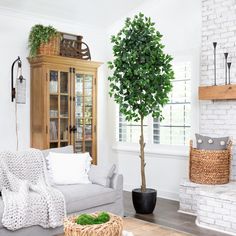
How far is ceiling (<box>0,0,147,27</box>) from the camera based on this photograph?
528 cm

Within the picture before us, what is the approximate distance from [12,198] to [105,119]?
3.26 m

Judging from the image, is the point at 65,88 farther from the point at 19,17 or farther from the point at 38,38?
the point at 19,17

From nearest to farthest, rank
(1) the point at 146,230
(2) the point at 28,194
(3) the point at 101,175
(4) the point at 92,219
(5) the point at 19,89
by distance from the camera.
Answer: (4) the point at 92,219, (1) the point at 146,230, (2) the point at 28,194, (3) the point at 101,175, (5) the point at 19,89

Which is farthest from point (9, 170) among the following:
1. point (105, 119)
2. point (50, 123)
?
point (105, 119)

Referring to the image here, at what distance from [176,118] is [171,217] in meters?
1.59

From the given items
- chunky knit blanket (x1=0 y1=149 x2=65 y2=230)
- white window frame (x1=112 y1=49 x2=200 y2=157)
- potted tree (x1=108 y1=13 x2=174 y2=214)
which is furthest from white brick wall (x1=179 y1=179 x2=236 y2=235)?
chunky knit blanket (x1=0 y1=149 x2=65 y2=230)

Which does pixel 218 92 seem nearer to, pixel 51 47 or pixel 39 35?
pixel 51 47

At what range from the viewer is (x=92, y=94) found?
594cm

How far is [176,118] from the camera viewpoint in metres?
5.57

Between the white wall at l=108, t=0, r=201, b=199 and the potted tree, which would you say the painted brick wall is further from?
the potted tree

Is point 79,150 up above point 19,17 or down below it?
below

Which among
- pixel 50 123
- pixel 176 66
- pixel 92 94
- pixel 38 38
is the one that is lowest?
pixel 50 123

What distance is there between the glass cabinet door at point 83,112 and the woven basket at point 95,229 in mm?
3374

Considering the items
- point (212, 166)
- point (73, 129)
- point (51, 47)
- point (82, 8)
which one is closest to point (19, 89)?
point (51, 47)
